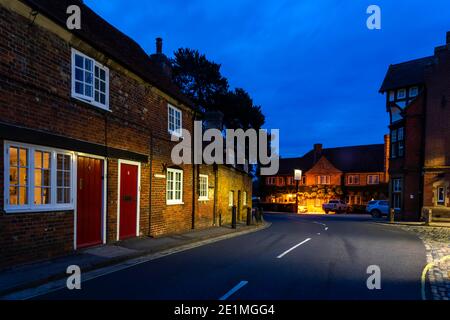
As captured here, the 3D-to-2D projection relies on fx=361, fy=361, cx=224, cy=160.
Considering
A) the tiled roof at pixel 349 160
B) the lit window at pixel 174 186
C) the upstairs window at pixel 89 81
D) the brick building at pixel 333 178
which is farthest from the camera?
the tiled roof at pixel 349 160

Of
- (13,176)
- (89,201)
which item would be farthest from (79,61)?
(89,201)

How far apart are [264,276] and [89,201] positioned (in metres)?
5.59

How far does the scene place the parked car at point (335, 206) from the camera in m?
49.0

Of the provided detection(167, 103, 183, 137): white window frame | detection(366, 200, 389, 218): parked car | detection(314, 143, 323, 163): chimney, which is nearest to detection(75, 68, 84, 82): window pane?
detection(167, 103, 183, 137): white window frame

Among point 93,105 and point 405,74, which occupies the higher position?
point 405,74

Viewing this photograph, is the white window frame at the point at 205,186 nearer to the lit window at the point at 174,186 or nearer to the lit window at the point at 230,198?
the lit window at the point at 174,186

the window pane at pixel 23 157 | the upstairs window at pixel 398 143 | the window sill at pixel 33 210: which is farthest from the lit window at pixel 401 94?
the window pane at pixel 23 157

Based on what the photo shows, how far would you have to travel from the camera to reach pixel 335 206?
4909 cm

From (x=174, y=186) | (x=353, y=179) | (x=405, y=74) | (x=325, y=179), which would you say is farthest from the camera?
(x=325, y=179)

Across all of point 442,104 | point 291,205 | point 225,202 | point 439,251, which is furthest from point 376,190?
point 439,251

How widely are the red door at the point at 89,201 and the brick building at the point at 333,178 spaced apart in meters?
45.9

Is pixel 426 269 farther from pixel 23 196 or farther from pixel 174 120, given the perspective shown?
pixel 174 120

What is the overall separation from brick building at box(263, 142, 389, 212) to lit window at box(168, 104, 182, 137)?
40017 millimetres

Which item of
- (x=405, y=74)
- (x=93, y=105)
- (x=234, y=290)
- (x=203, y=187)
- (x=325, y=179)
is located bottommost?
(x=325, y=179)
